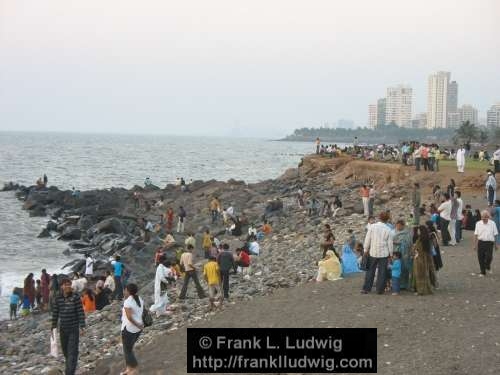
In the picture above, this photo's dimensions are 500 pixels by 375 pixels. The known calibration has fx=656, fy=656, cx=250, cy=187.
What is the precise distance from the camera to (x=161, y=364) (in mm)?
9922

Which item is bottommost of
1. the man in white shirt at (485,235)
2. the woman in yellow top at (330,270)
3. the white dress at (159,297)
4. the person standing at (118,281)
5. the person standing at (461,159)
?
the person standing at (118,281)

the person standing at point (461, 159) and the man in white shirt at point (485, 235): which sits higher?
the person standing at point (461, 159)

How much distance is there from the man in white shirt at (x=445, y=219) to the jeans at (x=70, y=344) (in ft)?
33.2

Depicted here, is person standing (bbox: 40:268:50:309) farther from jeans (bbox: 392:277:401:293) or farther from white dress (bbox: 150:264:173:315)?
jeans (bbox: 392:277:401:293)

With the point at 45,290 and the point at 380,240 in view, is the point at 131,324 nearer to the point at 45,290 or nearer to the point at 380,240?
the point at 380,240

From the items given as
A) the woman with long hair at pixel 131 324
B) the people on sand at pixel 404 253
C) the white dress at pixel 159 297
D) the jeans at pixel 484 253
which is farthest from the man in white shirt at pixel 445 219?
the woman with long hair at pixel 131 324

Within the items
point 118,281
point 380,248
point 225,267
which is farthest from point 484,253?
point 118,281

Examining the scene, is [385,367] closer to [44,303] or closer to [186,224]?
[44,303]

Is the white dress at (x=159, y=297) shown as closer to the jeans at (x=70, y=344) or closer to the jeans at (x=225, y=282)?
the jeans at (x=225, y=282)

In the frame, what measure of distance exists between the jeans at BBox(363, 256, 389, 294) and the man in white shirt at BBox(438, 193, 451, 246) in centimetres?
502

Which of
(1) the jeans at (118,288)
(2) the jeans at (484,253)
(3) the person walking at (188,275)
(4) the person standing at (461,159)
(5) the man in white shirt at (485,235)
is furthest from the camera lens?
(4) the person standing at (461,159)

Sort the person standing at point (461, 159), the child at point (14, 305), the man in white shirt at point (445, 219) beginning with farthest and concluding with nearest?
the person standing at point (461, 159)
the child at point (14, 305)
the man in white shirt at point (445, 219)

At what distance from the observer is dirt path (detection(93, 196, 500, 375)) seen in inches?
353

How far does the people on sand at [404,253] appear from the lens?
11977 millimetres
